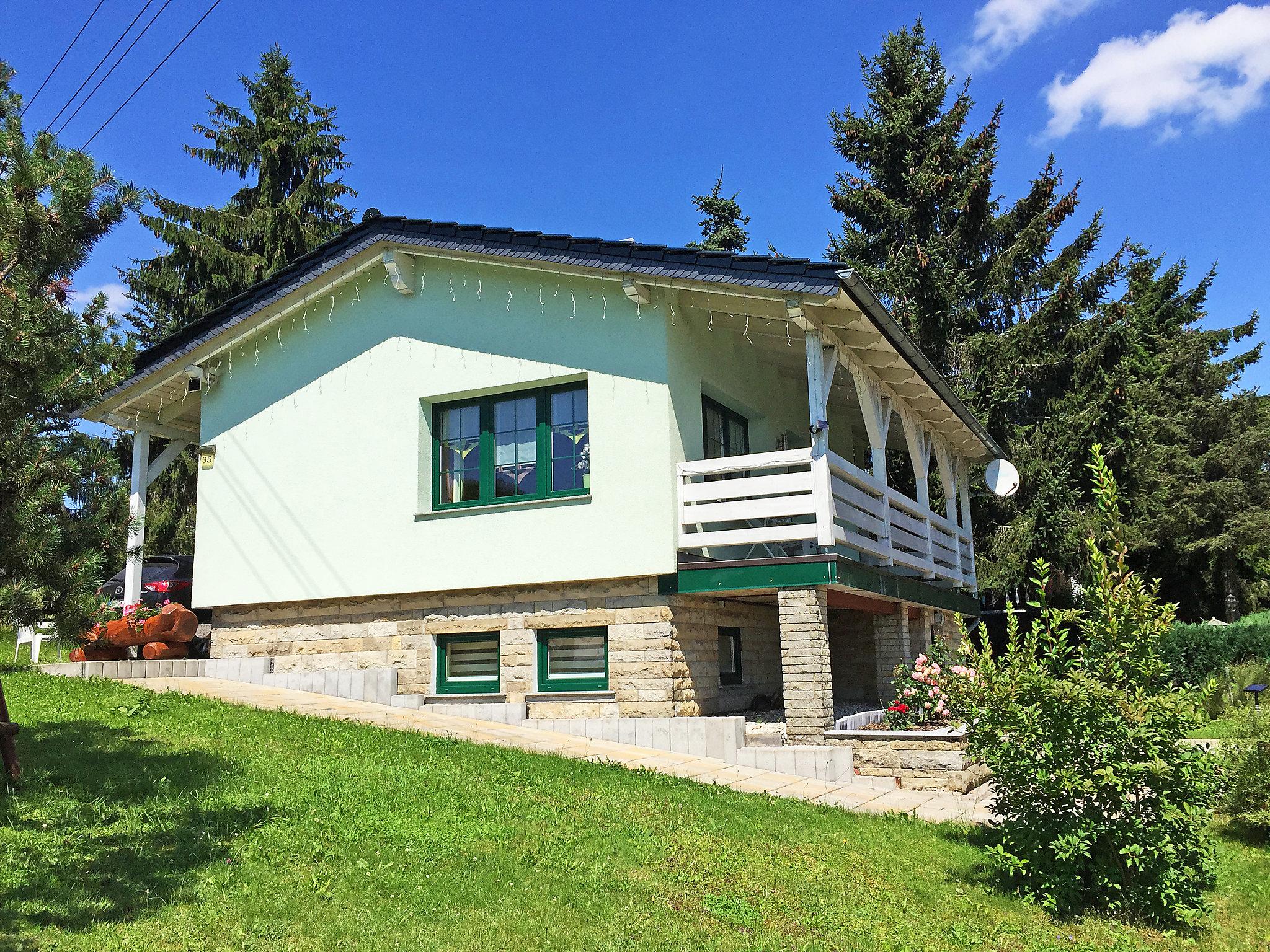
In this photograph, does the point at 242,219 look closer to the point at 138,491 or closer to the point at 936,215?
the point at 138,491

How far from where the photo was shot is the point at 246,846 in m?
5.75

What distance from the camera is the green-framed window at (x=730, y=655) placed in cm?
1323

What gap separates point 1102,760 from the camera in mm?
5664

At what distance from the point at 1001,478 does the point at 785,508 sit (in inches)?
310

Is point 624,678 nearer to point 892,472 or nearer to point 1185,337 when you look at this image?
point 892,472

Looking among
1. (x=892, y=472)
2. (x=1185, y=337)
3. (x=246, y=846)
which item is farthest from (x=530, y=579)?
(x=1185, y=337)

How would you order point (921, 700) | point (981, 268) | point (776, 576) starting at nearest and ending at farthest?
1. point (776, 576)
2. point (921, 700)
3. point (981, 268)

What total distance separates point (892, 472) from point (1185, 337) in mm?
14398

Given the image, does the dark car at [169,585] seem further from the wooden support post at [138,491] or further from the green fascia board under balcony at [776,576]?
the green fascia board under balcony at [776,576]

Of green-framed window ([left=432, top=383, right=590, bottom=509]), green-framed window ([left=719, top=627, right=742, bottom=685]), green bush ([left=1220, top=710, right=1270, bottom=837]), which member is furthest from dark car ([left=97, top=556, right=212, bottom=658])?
green bush ([left=1220, top=710, right=1270, bottom=837])

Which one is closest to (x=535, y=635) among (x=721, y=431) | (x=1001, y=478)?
(x=721, y=431)

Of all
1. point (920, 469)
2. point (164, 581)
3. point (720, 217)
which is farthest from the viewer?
point (720, 217)

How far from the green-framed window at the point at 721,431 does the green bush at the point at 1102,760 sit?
6.64m

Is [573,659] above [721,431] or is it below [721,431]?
below
